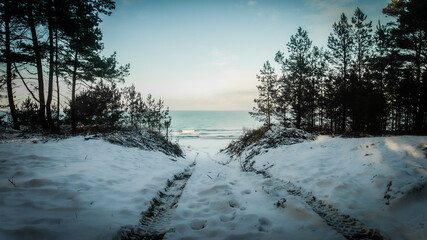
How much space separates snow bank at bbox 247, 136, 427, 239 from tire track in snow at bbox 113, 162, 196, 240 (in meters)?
3.43

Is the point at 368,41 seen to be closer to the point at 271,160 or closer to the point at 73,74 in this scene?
the point at 271,160

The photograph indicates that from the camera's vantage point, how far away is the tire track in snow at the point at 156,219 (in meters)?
2.67

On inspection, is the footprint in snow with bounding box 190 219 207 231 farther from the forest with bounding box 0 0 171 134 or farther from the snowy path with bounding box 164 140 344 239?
the forest with bounding box 0 0 171 134

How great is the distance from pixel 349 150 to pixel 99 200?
306 inches

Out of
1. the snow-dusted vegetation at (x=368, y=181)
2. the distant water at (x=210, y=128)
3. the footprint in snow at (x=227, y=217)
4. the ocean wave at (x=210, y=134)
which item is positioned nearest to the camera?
the snow-dusted vegetation at (x=368, y=181)

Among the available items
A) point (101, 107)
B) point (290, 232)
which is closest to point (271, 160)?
point (290, 232)

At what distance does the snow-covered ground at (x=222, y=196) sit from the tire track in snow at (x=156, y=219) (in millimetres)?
112

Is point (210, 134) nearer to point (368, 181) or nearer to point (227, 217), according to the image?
point (368, 181)

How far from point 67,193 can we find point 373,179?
668 cm

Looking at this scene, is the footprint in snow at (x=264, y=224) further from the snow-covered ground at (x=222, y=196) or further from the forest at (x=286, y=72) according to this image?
the forest at (x=286, y=72)

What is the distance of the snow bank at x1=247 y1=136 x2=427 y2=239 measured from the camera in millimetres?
2889

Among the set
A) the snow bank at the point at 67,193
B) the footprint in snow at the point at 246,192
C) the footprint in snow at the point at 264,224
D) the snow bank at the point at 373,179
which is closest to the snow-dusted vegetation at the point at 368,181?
the snow bank at the point at 373,179

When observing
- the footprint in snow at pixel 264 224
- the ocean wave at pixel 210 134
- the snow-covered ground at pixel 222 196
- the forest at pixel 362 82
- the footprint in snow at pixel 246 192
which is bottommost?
the ocean wave at pixel 210 134

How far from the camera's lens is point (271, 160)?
7594 mm
